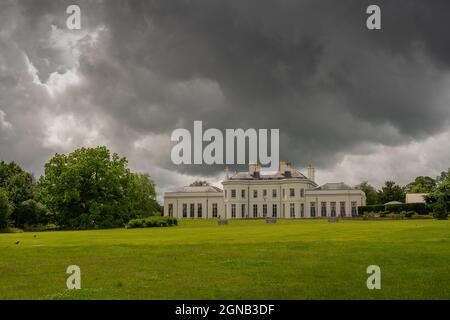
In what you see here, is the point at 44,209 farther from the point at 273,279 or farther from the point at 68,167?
the point at 273,279

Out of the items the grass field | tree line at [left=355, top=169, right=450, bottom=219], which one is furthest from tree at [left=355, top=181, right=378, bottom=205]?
the grass field

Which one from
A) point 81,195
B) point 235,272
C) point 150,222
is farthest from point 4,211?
point 235,272

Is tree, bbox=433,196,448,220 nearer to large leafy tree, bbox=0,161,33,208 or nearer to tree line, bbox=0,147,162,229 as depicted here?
tree line, bbox=0,147,162,229

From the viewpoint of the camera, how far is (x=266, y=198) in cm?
8969

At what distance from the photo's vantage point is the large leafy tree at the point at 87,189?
50.1 m

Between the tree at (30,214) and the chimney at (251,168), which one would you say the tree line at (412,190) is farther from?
the tree at (30,214)

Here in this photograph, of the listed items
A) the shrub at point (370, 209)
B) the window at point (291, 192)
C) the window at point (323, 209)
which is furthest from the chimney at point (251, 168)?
the shrub at point (370, 209)

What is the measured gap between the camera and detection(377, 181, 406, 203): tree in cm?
9756

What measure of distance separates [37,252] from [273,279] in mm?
10054

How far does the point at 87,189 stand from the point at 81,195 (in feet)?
2.76

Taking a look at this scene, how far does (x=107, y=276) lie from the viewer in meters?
11.5

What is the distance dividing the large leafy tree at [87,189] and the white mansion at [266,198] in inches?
1397

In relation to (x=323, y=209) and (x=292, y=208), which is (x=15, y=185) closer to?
(x=292, y=208)
